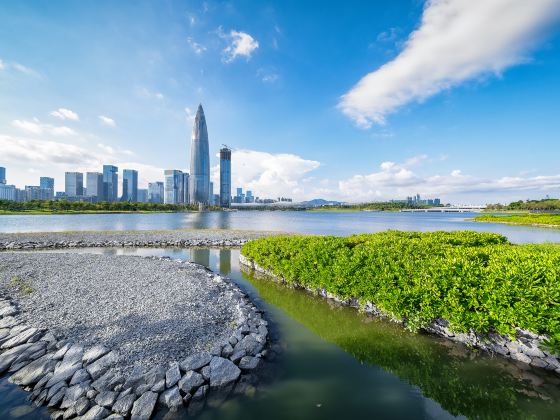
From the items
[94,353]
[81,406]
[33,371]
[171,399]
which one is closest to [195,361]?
[171,399]

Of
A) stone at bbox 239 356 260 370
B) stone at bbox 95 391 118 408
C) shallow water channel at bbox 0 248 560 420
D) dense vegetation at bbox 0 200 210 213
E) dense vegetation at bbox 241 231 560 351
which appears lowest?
shallow water channel at bbox 0 248 560 420

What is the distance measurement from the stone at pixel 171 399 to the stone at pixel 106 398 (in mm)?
753

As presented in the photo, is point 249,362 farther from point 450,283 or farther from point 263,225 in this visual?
point 263,225

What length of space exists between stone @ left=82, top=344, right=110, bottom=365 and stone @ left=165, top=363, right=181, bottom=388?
1.73 meters

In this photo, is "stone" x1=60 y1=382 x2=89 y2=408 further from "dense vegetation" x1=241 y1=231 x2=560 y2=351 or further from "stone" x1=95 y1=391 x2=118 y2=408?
"dense vegetation" x1=241 y1=231 x2=560 y2=351

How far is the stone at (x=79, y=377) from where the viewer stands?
4913 mm

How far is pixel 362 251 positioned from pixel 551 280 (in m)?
4.68

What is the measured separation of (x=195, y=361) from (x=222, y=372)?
0.63 meters

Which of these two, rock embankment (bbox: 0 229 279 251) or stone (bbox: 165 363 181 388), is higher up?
stone (bbox: 165 363 181 388)

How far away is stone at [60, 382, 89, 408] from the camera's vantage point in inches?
177

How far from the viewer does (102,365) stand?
5.34m

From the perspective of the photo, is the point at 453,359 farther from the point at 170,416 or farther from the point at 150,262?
the point at 150,262

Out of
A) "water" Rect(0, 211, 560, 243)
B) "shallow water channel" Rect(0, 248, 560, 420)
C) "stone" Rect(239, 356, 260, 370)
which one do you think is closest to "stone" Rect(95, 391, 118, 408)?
"shallow water channel" Rect(0, 248, 560, 420)

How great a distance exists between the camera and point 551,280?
5.54 meters
